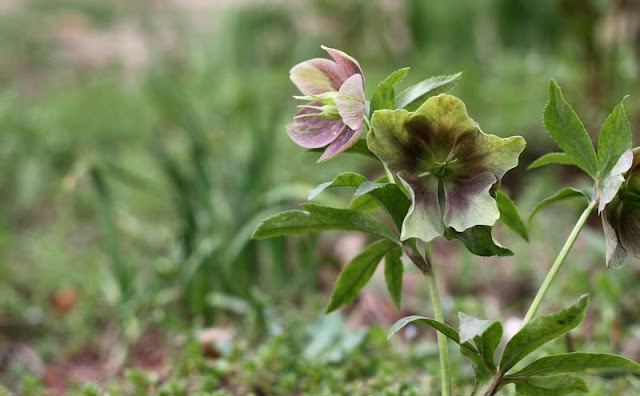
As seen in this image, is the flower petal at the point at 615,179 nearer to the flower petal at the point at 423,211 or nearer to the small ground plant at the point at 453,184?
the small ground plant at the point at 453,184

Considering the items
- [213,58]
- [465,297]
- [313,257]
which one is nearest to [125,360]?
[313,257]

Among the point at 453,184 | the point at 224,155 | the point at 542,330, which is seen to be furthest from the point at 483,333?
the point at 224,155

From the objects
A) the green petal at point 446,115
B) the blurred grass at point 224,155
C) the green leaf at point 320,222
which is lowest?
the blurred grass at point 224,155

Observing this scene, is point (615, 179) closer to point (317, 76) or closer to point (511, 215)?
point (511, 215)

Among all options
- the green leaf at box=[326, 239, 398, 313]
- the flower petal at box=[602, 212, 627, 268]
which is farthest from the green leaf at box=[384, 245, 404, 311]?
the flower petal at box=[602, 212, 627, 268]

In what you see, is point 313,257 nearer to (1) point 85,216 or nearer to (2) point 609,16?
(1) point 85,216

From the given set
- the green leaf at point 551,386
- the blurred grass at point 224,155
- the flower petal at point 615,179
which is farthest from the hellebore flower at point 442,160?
the blurred grass at point 224,155
